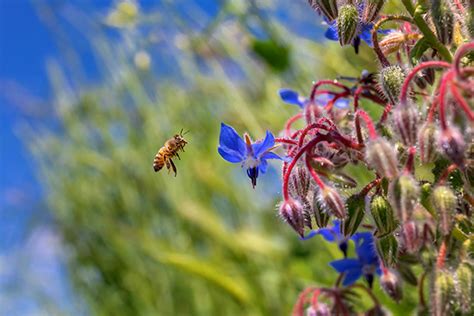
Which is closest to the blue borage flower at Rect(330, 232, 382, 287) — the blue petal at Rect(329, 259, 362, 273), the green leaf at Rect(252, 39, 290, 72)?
the blue petal at Rect(329, 259, 362, 273)

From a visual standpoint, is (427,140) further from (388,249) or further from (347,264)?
(347,264)

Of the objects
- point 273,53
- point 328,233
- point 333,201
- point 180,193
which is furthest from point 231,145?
point 180,193

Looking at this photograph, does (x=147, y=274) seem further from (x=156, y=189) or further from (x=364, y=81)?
(x=364, y=81)

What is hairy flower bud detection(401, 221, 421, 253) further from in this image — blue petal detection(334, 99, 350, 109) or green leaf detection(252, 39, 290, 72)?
green leaf detection(252, 39, 290, 72)

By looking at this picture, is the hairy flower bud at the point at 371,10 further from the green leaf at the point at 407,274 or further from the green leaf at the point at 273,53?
the green leaf at the point at 273,53

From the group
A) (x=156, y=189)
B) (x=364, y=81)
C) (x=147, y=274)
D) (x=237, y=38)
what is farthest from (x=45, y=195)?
(x=364, y=81)

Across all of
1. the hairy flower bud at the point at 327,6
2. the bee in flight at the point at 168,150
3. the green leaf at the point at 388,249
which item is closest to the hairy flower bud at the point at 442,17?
the hairy flower bud at the point at 327,6
